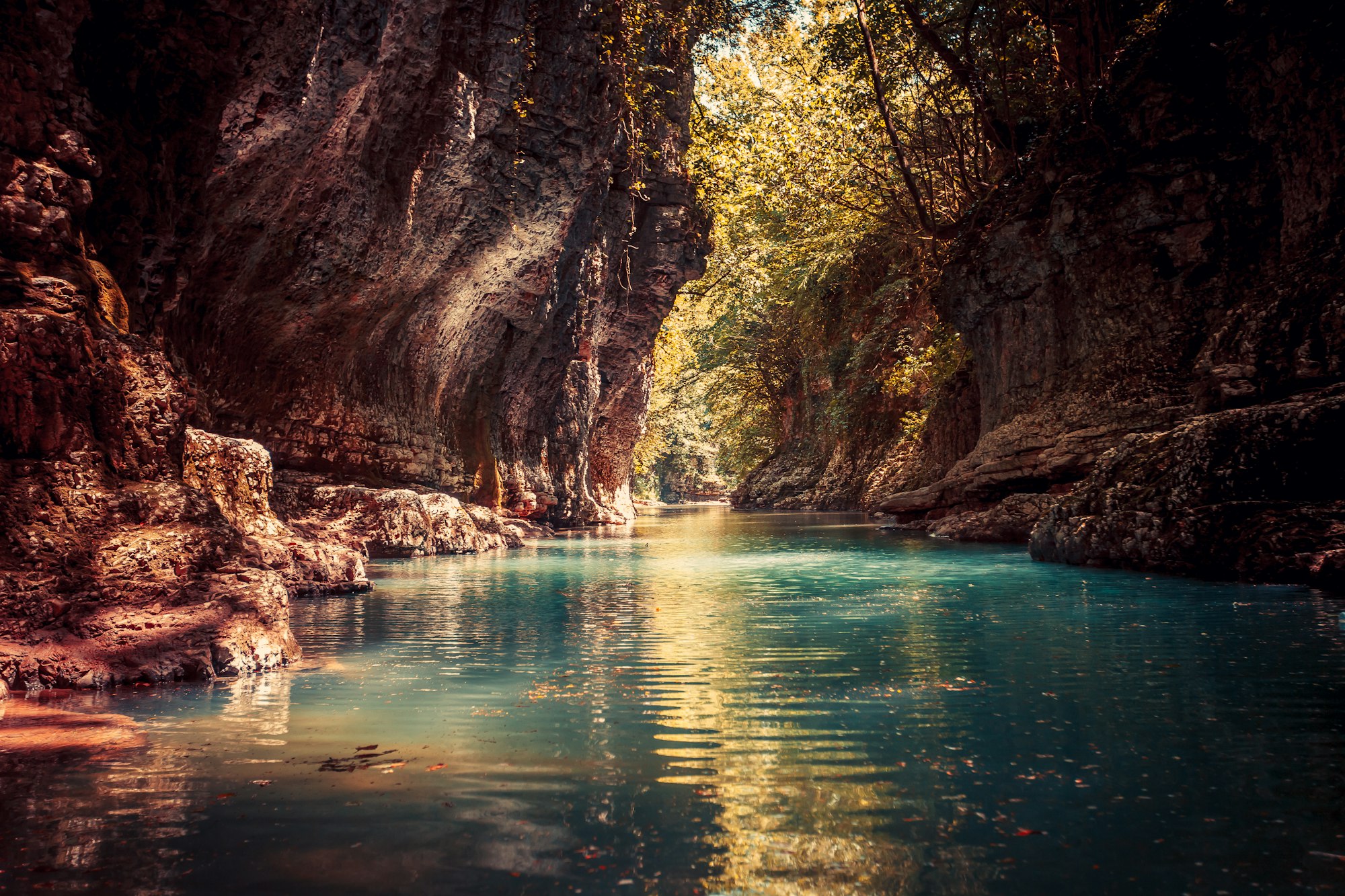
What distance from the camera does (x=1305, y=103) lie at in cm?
1295

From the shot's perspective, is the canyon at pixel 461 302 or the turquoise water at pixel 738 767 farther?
the canyon at pixel 461 302

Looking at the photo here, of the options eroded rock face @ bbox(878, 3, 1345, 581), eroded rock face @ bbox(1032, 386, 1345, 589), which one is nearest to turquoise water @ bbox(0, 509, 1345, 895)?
eroded rock face @ bbox(1032, 386, 1345, 589)

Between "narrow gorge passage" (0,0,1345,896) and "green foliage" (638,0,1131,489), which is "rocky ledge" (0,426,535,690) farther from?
"green foliage" (638,0,1131,489)

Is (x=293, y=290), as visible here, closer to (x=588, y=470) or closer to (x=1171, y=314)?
(x=1171, y=314)

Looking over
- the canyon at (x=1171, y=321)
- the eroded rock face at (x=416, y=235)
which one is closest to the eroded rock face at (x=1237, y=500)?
the canyon at (x=1171, y=321)

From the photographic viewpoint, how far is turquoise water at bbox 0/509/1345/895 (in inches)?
106

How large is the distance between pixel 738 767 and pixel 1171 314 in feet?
49.1

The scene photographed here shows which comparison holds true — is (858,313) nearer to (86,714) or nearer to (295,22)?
(295,22)

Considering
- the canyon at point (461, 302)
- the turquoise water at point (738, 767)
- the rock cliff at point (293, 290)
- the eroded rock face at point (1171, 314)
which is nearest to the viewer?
the turquoise water at point (738, 767)

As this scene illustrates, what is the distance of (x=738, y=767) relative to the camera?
12.0 ft

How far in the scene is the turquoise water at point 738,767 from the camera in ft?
8.80

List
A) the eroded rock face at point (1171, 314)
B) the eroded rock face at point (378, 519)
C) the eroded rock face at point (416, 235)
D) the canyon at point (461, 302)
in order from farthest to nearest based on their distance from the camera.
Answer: the eroded rock face at point (378, 519) → the eroded rock face at point (416, 235) → the eroded rock face at point (1171, 314) → the canyon at point (461, 302)

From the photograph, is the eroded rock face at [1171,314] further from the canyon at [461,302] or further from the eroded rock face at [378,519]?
the eroded rock face at [378,519]

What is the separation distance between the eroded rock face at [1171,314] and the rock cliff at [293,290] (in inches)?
319
